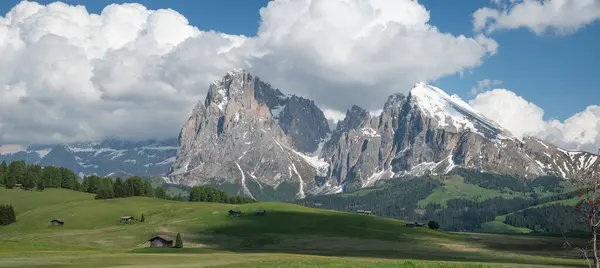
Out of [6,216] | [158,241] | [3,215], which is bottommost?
[158,241]

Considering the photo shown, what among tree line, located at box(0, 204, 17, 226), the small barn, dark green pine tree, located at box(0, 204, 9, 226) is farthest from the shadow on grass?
dark green pine tree, located at box(0, 204, 9, 226)

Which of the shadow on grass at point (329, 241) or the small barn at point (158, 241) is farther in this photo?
the small barn at point (158, 241)

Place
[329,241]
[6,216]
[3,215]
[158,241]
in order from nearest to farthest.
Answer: [158,241], [329,241], [3,215], [6,216]

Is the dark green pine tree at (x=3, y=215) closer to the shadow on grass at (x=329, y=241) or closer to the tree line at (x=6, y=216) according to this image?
the tree line at (x=6, y=216)

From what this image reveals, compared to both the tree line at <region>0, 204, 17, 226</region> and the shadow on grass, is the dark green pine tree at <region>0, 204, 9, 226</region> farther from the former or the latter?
the shadow on grass

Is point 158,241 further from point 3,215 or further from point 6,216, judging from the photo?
point 3,215

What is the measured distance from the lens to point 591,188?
130 feet

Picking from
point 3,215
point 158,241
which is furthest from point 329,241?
point 3,215

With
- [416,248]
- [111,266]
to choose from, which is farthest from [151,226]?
[111,266]

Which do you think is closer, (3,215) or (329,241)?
(329,241)

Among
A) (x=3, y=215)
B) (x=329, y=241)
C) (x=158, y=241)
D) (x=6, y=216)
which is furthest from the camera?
(x=6, y=216)

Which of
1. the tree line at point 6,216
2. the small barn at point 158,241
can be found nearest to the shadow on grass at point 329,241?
the small barn at point 158,241

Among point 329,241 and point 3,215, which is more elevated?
point 3,215

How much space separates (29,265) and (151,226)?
123756 mm
